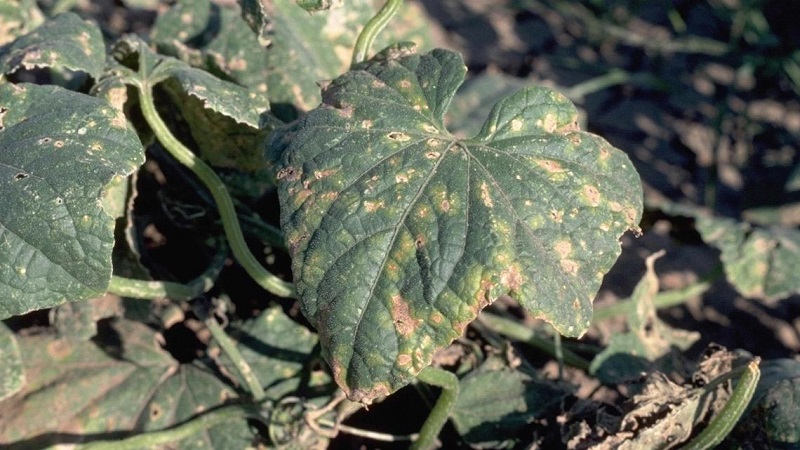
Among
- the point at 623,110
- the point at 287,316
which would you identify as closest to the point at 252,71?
the point at 287,316

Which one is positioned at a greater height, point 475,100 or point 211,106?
point 211,106

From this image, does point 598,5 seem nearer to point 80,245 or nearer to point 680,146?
point 680,146

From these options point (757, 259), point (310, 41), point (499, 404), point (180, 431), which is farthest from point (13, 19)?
point (757, 259)

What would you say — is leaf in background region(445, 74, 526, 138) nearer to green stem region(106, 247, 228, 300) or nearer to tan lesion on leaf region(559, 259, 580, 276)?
green stem region(106, 247, 228, 300)

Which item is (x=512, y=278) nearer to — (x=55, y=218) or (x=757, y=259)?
(x=55, y=218)

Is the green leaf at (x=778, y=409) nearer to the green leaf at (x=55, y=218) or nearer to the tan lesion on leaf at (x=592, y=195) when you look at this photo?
the tan lesion on leaf at (x=592, y=195)
